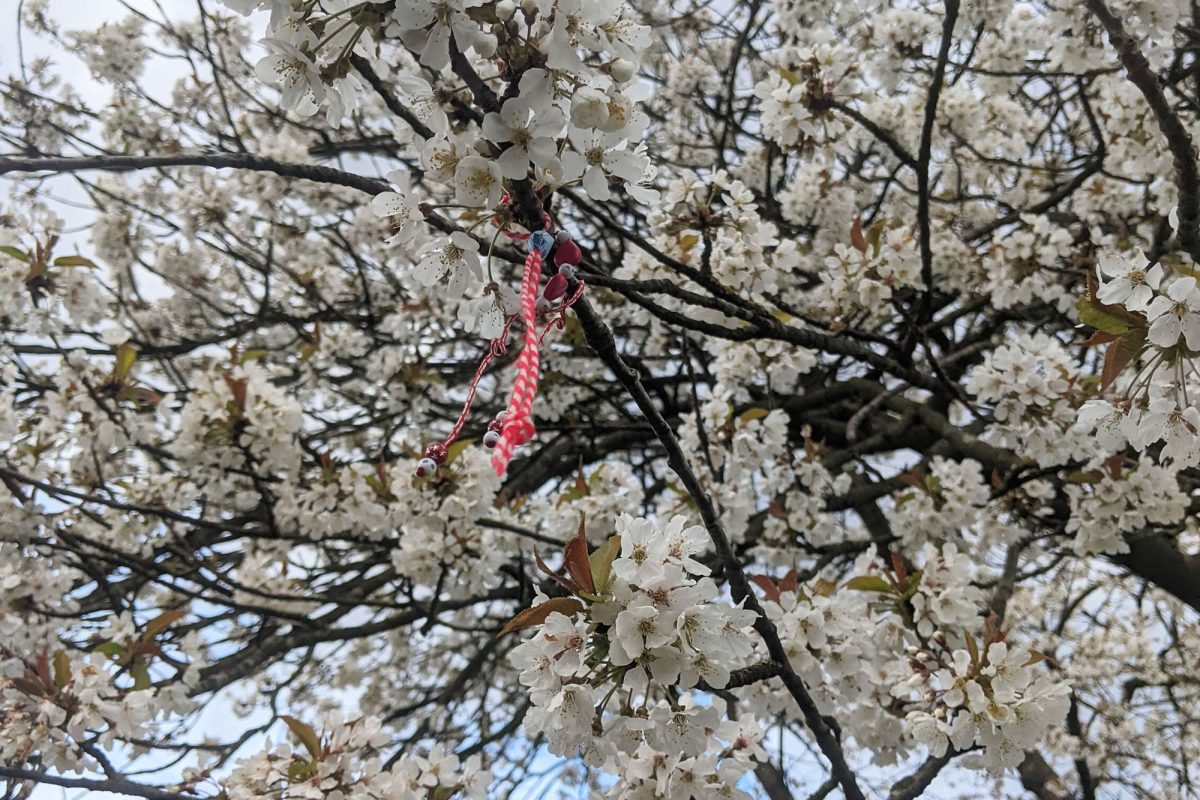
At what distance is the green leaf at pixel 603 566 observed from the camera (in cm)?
110

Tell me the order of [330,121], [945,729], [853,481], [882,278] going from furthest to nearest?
[853,481], [882,278], [945,729], [330,121]

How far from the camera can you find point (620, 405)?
3.33 metres

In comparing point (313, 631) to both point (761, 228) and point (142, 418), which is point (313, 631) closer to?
point (142, 418)

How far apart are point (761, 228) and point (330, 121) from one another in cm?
150

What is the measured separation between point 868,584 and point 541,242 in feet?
5.04

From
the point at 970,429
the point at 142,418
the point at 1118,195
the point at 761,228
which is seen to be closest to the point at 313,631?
the point at 142,418

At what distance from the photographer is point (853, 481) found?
4.00 meters

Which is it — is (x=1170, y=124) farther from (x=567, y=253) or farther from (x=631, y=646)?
(x=631, y=646)

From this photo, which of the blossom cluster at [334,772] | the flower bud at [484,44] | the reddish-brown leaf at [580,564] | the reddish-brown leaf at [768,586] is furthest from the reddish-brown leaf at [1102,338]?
the blossom cluster at [334,772]

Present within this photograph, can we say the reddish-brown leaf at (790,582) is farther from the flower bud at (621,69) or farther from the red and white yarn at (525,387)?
the flower bud at (621,69)

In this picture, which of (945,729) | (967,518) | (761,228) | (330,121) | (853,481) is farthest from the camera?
(853,481)

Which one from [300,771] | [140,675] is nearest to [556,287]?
[300,771]

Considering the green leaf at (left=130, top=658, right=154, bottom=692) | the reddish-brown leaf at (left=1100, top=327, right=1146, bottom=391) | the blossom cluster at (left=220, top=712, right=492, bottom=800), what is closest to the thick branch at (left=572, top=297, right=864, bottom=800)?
the reddish-brown leaf at (left=1100, top=327, right=1146, bottom=391)

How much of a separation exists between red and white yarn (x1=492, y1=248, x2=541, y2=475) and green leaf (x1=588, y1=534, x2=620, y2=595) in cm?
28
